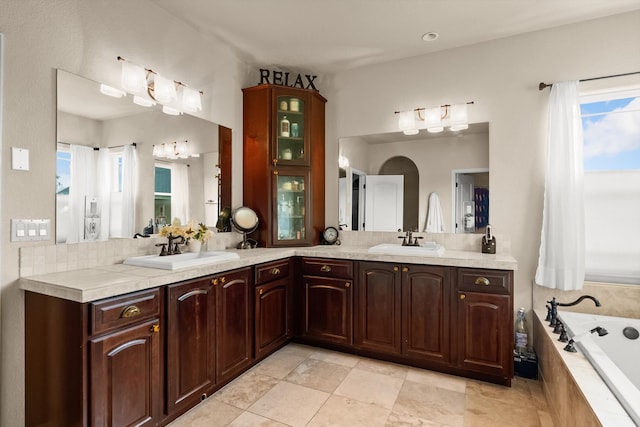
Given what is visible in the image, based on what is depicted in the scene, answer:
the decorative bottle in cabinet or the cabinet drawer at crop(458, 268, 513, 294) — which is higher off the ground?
the decorative bottle in cabinet

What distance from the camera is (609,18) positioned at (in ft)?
8.14

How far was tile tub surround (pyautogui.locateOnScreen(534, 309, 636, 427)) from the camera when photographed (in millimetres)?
1300

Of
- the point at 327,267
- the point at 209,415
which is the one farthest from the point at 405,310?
the point at 209,415

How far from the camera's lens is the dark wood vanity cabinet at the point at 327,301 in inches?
111

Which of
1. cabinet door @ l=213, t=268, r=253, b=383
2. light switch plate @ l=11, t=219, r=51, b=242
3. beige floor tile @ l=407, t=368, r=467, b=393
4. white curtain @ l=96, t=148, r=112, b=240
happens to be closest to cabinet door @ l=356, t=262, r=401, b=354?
beige floor tile @ l=407, t=368, r=467, b=393

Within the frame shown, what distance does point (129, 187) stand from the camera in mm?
2230

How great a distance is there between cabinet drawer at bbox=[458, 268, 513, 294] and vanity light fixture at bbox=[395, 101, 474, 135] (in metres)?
1.32

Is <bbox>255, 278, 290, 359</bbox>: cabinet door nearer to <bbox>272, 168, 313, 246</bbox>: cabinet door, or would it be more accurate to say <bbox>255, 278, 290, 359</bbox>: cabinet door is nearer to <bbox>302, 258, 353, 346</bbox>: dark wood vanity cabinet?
<bbox>302, 258, 353, 346</bbox>: dark wood vanity cabinet

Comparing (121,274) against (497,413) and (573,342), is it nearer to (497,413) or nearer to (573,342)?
(497,413)

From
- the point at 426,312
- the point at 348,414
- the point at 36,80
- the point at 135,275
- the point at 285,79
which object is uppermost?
the point at 285,79

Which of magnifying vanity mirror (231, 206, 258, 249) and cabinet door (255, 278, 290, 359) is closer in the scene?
cabinet door (255, 278, 290, 359)

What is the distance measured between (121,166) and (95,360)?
49.1 inches

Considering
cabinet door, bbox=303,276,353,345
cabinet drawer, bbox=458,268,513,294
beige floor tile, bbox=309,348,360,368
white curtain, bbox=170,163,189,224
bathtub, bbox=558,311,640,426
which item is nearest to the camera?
bathtub, bbox=558,311,640,426

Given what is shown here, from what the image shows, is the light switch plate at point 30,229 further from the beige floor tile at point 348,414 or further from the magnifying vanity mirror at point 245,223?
the beige floor tile at point 348,414
